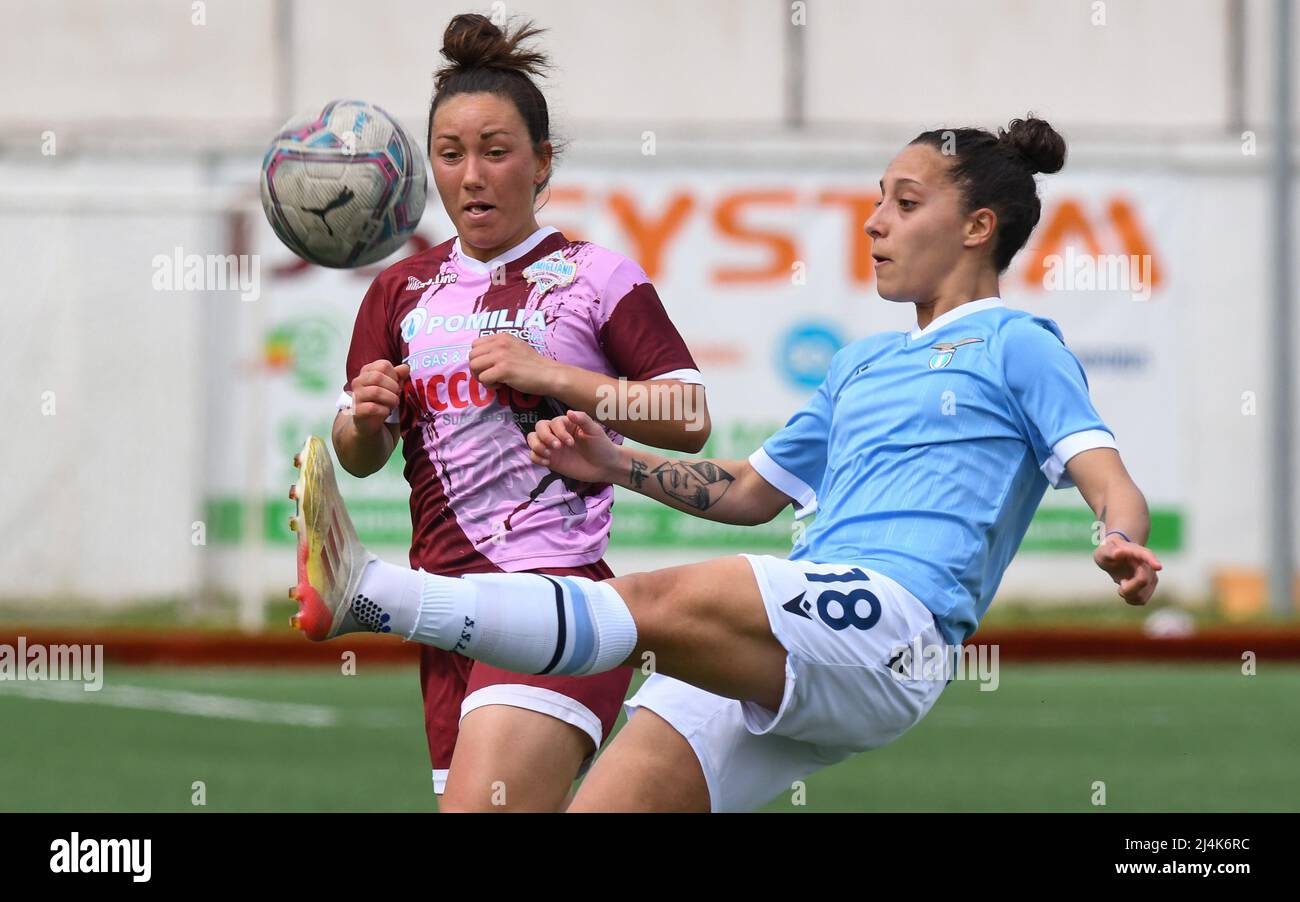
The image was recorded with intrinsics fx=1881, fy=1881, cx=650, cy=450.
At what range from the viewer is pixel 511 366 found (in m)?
4.01

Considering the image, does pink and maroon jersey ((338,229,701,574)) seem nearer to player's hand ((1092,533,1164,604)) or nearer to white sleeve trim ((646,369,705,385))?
white sleeve trim ((646,369,705,385))

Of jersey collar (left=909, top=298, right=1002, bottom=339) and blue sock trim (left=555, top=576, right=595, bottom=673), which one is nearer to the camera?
blue sock trim (left=555, top=576, right=595, bottom=673)

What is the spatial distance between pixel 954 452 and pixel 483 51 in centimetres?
144

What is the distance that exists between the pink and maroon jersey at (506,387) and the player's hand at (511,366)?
15 cm

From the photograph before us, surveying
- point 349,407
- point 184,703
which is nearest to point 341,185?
point 349,407

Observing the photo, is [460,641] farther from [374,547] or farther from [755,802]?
[374,547]

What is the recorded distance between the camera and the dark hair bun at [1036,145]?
4.34 meters

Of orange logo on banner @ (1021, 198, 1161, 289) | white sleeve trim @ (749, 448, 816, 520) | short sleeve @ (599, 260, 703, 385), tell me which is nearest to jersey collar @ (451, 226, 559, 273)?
short sleeve @ (599, 260, 703, 385)

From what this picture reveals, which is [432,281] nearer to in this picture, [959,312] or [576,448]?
[576,448]

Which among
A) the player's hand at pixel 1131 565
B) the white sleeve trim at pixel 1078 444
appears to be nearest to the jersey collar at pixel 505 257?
the white sleeve trim at pixel 1078 444

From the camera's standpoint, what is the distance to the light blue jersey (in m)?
3.85

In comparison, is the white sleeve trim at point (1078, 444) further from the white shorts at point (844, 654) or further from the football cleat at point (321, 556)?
the football cleat at point (321, 556)

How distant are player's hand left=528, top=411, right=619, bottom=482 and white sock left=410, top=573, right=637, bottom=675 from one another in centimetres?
49

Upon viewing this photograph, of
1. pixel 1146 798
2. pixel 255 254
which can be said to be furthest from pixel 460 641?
pixel 255 254
